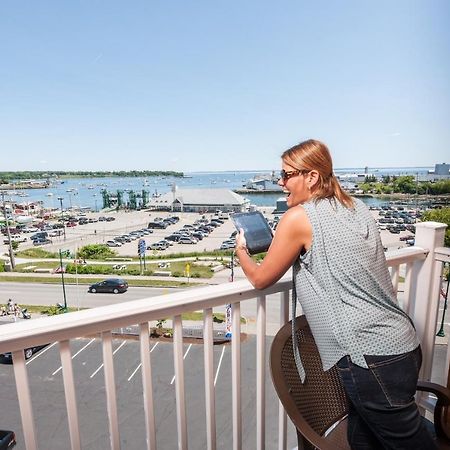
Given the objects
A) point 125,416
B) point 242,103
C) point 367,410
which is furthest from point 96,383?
point 242,103

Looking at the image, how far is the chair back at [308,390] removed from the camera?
828mm

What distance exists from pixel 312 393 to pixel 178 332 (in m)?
0.45

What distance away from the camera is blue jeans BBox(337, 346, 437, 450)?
2.44 feet

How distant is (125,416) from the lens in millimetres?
6699

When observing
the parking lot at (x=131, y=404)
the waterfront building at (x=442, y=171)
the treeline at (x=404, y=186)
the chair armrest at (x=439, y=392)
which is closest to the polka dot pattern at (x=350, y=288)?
the chair armrest at (x=439, y=392)

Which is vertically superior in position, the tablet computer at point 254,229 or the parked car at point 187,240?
the tablet computer at point 254,229

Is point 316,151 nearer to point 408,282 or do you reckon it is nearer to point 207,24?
point 408,282

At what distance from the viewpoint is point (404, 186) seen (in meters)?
5.82

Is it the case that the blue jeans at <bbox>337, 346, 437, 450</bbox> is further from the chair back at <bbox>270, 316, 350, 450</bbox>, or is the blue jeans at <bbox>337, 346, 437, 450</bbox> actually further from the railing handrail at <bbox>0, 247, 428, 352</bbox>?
the railing handrail at <bbox>0, 247, 428, 352</bbox>

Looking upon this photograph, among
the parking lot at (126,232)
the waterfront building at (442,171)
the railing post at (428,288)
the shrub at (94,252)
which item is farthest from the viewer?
the parking lot at (126,232)

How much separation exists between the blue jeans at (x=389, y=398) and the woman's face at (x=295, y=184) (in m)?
0.45

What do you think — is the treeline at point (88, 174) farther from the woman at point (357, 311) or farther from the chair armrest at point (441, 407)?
the chair armrest at point (441, 407)

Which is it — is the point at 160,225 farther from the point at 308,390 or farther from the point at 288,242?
the point at 288,242

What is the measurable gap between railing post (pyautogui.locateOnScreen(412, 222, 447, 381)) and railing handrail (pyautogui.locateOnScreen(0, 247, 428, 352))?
84 centimetres
